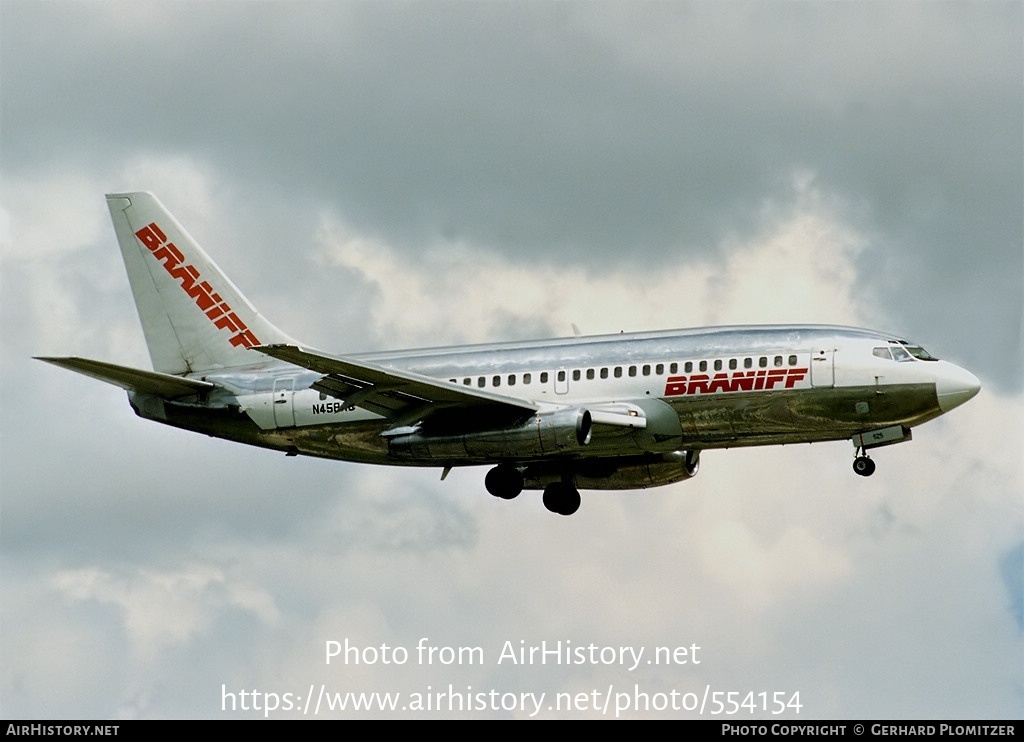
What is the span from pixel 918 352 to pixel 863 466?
148 inches

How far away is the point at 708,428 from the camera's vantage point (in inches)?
2231

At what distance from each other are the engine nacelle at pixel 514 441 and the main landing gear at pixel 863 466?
25.5 ft

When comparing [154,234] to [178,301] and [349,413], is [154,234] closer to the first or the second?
[178,301]

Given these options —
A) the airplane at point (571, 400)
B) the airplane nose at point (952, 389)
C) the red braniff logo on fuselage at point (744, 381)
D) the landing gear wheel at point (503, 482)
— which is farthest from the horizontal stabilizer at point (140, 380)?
the airplane nose at point (952, 389)

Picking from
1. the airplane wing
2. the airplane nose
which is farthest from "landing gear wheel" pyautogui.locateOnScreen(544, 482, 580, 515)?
the airplane nose

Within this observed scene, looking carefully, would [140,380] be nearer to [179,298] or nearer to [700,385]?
[179,298]

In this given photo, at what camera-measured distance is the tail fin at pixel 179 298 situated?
6481 cm

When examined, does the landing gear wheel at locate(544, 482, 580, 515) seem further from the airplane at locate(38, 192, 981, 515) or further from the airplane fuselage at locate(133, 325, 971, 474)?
the airplane fuselage at locate(133, 325, 971, 474)

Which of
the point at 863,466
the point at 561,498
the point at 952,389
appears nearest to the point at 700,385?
the point at 863,466

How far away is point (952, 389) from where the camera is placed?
5575 cm

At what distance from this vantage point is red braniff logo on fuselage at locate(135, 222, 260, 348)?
2557 inches

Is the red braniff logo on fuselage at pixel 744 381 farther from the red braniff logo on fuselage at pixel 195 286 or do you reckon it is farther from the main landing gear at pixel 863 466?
the red braniff logo on fuselage at pixel 195 286

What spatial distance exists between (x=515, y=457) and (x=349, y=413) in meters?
6.01

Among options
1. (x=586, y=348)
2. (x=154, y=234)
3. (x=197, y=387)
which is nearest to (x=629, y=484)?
(x=586, y=348)
